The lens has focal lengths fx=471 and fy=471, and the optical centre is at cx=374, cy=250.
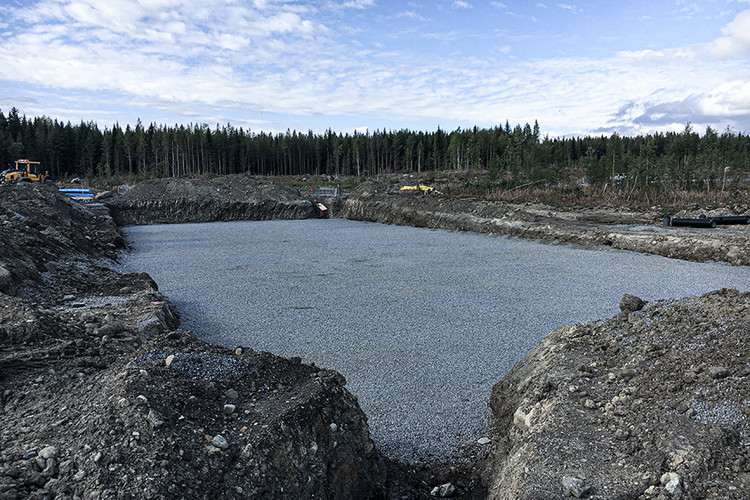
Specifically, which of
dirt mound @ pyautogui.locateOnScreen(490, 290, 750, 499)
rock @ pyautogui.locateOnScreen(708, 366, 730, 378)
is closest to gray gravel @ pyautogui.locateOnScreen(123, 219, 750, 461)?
dirt mound @ pyautogui.locateOnScreen(490, 290, 750, 499)

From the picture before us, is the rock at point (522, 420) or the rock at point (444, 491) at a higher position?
the rock at point (522, 420)

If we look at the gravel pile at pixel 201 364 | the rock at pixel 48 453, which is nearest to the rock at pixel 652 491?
the gravel pile at pixel 201 364

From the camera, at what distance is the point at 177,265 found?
1426 centimetres

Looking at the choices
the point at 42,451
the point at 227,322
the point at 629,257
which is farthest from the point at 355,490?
the point at 629,257

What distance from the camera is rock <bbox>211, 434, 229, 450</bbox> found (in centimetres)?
302

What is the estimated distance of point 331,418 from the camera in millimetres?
3680

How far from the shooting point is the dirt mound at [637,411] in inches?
125

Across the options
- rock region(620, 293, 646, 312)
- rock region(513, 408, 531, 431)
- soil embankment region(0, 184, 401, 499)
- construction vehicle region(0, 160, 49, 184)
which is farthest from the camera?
construction vehicle region(0, 160, 49, 184)

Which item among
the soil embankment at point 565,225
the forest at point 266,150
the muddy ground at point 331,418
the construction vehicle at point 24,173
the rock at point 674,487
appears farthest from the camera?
Result: the forest at point 266,150

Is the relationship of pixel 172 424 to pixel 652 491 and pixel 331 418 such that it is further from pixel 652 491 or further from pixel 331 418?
pixel 652 491

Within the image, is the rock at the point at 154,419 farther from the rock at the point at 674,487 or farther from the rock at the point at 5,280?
the rock at the point at 5,280

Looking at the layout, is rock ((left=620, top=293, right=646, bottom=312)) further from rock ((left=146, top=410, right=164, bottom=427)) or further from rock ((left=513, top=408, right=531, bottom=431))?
rock ((left=146, top=410, right=164, bottom=427))

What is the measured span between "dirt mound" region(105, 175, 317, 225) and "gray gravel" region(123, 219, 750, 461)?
1322cm

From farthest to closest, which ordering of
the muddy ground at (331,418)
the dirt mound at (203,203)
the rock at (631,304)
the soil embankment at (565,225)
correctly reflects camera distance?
the dirt mound at (203,203) < the soil embankment at (565,225) < the rock at (631,304) < the muddy ground at (331,418)
